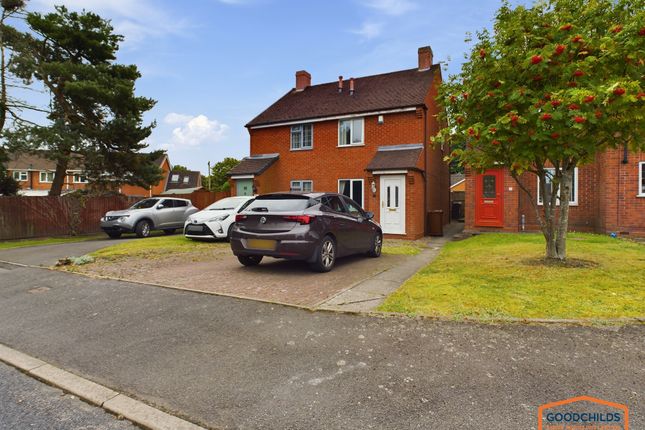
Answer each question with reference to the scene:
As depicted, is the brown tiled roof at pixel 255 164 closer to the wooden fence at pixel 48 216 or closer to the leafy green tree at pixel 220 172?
the wooden fence at pixel 48 216

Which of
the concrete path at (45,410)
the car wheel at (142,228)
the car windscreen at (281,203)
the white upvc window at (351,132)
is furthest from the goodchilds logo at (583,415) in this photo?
the white upvc window at (351,132)

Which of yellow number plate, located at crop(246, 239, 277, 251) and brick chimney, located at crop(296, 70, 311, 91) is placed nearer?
yellow number plate, located at crop(246, 239, 277, 251)

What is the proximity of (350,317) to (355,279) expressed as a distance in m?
2.41

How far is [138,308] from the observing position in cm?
550

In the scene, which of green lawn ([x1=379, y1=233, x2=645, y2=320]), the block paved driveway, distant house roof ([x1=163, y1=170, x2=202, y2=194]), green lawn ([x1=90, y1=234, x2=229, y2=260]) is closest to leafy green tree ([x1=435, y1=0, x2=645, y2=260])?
green lawn ([x1=379, y1=233, x2=645, y2=320])

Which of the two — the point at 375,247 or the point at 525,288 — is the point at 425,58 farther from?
the point at 525,288

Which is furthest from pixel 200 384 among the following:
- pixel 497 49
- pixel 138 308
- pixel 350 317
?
pixel 497 49

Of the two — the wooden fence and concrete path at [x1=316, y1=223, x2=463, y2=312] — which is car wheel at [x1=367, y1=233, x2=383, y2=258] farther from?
the wooden fence

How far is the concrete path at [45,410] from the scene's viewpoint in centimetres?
279

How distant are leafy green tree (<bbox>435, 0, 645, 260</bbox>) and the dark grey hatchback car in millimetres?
2812

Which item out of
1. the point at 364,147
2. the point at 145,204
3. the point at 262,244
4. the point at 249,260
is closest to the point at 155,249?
the point at 249,260

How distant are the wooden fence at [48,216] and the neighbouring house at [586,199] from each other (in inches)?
718

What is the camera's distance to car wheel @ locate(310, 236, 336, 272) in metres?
7.62

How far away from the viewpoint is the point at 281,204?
780 cm
